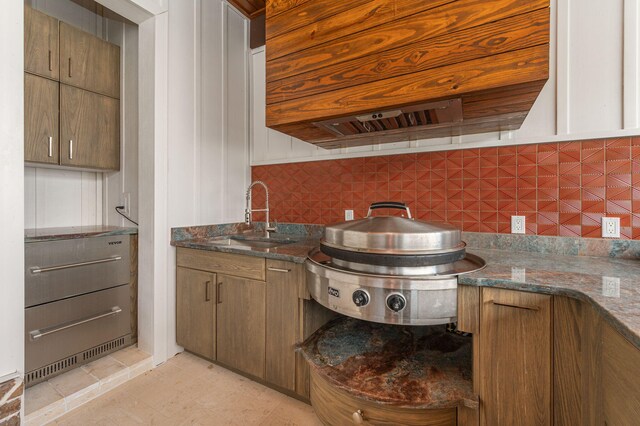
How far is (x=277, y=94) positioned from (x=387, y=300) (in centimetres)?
134

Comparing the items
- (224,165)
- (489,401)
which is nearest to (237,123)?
(224,165)

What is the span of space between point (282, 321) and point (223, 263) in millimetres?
578

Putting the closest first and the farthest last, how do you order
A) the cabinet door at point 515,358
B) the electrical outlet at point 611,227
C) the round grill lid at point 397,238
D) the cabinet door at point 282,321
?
the cabinet door at point 515,358 → the round grill lid at point 397,238 → the electrical outlet at point 611,227 → the cabinet door at point 282,321

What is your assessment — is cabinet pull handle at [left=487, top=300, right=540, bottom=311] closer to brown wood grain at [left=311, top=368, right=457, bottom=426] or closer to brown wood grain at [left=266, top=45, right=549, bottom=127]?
brown wood grain at [left=311, top=368, right=457, bottom=426]

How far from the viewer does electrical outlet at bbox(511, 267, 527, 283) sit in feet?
3.34

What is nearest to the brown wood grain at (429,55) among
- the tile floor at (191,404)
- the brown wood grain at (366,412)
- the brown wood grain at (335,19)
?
the brown wood grain at (335,19)

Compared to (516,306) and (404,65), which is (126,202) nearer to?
(404,65)

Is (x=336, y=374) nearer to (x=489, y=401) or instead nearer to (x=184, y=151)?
(x=489, y=401)

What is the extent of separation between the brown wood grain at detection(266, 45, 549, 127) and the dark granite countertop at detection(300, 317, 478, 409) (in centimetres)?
124

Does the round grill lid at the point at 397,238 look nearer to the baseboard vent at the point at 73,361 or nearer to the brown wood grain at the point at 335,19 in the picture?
the brown wood grain at the point at 335,19

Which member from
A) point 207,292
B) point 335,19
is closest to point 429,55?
point 335,19

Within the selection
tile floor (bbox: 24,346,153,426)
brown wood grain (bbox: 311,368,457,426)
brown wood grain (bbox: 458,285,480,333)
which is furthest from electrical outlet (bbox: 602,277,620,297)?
tile floor (bbox: 24,346,153,426)

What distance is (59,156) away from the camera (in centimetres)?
201

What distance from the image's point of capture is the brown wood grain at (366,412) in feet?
3.63
